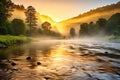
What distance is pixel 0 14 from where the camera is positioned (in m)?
74.4

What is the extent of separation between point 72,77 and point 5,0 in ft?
228

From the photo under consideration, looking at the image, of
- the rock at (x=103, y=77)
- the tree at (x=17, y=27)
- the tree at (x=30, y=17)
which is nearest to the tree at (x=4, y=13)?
the tree at (x=17, y=27)

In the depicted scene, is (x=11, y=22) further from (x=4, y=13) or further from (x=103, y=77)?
(x=103, y=77)

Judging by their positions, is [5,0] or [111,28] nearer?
[5,0]

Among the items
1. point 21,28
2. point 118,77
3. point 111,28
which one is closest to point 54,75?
point 118,77

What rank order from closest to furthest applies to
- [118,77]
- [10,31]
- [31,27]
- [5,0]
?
1. [118,77]
2. [5,0]
3. [10,31]
4. [31,27]

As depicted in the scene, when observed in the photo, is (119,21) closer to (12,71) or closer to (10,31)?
(10,31)

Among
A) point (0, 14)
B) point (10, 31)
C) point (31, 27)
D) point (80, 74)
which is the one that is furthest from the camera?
point (31, 27)

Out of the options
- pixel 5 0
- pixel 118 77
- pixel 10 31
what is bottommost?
pixel 118 77

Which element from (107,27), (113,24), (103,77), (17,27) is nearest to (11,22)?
(17,27)

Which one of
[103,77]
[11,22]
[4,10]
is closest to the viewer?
[103,77]

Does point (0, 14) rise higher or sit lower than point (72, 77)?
higher

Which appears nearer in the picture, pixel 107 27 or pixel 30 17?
pixel 30 17

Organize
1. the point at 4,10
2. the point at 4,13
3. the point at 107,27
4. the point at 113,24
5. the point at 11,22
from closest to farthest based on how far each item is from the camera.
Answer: the point at 4,13 → the point at 4,10 → the point at 11,22 → the point at 113,24 → the point at 107,27
